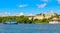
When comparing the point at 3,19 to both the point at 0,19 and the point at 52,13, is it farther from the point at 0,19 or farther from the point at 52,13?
the point at 52,13

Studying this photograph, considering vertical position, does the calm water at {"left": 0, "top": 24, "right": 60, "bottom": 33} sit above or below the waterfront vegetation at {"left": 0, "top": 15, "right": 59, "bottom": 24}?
below

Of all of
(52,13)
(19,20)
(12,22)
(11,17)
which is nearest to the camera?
(12,22)

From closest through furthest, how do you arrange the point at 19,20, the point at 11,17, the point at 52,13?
the point at 19,20
the point at 11,17
the point at 52,13

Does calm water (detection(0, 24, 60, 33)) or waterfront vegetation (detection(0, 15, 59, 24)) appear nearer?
calm water (detection(0, 24, 60, 33))

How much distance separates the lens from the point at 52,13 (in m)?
177

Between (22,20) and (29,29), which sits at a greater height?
(22,20)

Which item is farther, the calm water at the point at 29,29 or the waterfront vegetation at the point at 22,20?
the waterfront vegetation at the point at 22,20

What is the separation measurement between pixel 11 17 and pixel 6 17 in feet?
10.3

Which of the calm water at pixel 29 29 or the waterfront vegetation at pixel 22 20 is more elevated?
the waterfront vegetation at pixel 22 20

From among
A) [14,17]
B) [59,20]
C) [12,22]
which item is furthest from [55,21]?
[12,22]

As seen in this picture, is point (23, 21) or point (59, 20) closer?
point (23, 21)

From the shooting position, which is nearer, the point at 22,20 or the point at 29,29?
the point at 29,29

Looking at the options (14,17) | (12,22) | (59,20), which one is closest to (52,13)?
(59,20)

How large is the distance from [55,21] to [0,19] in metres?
30.3
